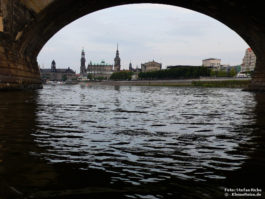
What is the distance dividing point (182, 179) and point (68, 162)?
1.80 m

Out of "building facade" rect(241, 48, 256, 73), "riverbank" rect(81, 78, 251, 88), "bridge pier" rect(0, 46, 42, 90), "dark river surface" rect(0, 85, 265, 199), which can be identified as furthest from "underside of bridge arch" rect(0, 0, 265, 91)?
"building facade" rect(241, 48, 256, 73)

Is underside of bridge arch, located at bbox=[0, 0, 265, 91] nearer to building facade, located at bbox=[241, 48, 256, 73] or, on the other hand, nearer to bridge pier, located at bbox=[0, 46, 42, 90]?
bridge pier, located at bbox=[0, 46, 42, 90]

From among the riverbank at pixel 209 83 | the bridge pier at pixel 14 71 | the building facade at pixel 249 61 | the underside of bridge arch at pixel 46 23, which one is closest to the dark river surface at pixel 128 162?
the bridge pier at pixel 14 71

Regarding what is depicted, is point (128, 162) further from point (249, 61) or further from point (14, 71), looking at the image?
point (249, 61)

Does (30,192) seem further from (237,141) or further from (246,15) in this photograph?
(246,15)

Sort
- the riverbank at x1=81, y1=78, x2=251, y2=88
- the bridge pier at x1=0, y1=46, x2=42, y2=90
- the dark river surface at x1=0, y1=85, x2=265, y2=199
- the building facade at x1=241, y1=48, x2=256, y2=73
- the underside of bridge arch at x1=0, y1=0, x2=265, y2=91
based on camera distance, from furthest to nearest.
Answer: the building facade at x1=241, y1=48, x2=256, y2=73 → the riverbank at x1=81, y1=78, x2=251, y2=88 → the underside of bridge arch at x1=0, y1=0, x2=265, y2=91 → the bridge pier at x1=0, y1=46, x2=42, y2=90 → the dark river surface at x1=0, y1=85, x2=265, y2=199

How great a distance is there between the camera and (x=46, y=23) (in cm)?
3206

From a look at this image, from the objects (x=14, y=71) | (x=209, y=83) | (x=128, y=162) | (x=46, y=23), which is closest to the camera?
(x=128, y=162)

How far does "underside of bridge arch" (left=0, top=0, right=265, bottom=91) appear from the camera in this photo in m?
27.4

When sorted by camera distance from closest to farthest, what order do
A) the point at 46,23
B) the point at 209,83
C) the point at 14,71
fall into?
1. the point at 14,71
2. the point at 46,23
3. the point at 209,83

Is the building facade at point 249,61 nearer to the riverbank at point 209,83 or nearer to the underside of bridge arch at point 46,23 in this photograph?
the riverbank at point 209,83

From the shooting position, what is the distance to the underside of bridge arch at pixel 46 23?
27359 mm

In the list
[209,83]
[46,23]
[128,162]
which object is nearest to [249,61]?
[209,83]

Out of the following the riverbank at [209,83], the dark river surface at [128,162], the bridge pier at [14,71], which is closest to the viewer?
the dark river surface at [128,162]
